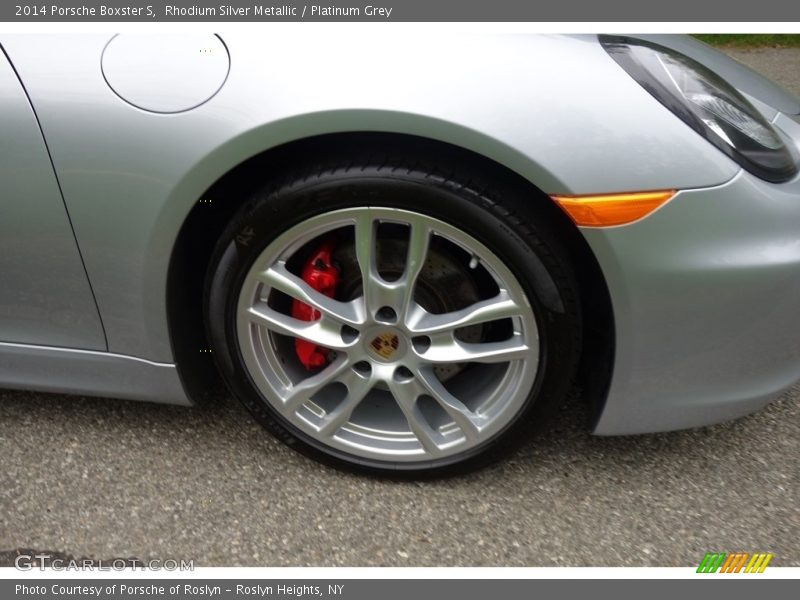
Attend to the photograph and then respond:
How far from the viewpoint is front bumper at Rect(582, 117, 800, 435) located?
1480 millimetres

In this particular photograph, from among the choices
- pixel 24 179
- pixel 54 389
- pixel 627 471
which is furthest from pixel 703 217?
pixel 54 389

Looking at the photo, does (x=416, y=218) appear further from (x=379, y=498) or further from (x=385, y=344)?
(x=379, y=498)

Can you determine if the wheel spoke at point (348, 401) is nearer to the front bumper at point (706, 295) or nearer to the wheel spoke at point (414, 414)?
the wheel spoke at point (414, 414)

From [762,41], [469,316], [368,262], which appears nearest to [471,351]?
[469,316]

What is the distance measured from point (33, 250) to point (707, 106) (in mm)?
1612

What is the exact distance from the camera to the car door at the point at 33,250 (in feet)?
5.03

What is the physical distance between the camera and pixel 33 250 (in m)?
1.66

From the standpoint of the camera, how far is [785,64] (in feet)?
18.8

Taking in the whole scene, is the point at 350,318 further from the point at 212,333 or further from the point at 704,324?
the point at 704,324

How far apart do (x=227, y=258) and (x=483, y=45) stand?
0.77m

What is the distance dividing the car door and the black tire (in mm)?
331

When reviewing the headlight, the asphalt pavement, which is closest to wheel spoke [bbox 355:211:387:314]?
the asphalt pavement

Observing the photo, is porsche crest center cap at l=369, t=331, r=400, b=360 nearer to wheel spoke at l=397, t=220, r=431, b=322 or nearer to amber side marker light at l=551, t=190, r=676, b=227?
wheel spoke at l=397, t=220, r=431, b=322

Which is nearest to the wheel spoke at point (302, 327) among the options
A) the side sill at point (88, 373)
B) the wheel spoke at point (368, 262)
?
the wheel spoke at point (368, 262)
